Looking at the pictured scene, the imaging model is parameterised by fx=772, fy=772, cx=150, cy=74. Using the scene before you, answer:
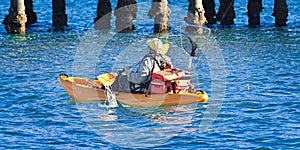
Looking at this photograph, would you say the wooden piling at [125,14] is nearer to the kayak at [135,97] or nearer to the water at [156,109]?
the water at [156,109]

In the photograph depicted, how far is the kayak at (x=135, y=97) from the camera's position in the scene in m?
16.9

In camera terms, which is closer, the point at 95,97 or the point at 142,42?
the point at 95,97

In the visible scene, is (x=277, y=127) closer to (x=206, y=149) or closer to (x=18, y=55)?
(x=206, y=149)

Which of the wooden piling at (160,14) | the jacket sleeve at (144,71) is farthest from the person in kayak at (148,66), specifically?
the wooden piling at (160,14)

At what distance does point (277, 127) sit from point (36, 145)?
479 centimetres

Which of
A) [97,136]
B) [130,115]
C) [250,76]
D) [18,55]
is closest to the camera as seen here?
[97,136]

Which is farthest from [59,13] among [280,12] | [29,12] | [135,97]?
[135,97]

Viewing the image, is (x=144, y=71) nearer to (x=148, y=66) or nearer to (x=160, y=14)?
(x=148, y=66)

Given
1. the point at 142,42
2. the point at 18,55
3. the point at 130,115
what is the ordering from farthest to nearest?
the point at 142,42
the point at 18,55
the point at 130,115

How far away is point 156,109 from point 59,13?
15.0 metres

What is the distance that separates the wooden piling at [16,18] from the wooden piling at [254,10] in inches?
357

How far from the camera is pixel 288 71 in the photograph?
71.2 ft

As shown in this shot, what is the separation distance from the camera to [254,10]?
3117cm

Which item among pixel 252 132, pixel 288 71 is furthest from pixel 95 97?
pixel 288 71
